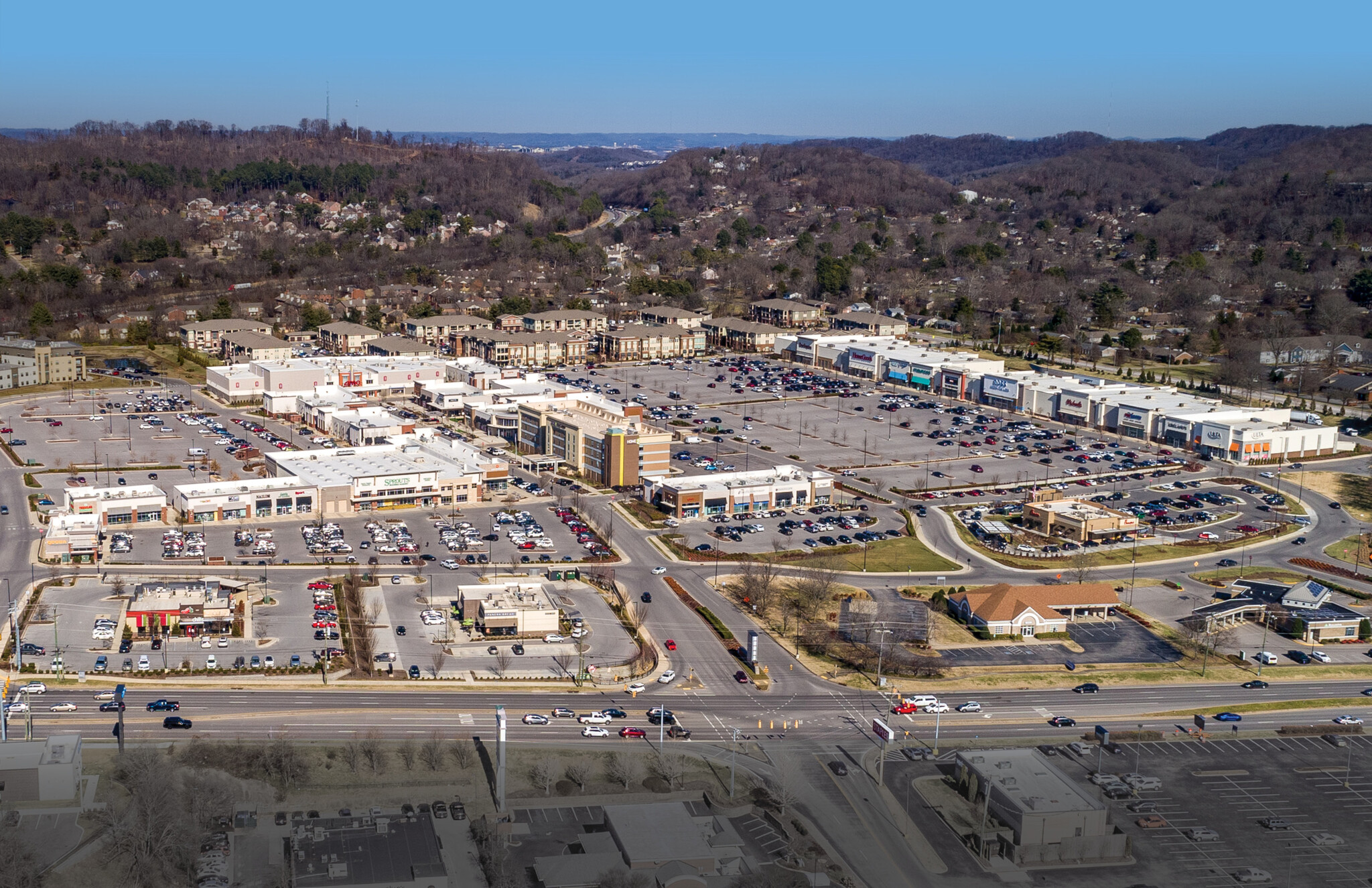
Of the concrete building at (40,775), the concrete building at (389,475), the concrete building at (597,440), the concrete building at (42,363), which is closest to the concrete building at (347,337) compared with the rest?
the concrete building at (42,363)

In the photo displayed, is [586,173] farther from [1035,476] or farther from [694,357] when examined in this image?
[1035,476]

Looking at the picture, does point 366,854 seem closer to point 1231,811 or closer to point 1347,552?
point 1231,811

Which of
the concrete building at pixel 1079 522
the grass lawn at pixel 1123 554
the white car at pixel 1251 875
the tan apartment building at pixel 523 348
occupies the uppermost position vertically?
the tan apartment building at pixel 523 348

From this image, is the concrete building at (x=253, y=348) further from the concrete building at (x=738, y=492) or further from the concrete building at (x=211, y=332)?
the concrete building at (x=738, y=492)

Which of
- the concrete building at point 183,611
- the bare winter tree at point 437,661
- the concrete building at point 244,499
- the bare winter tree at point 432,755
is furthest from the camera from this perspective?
the concrete building at point 244,499

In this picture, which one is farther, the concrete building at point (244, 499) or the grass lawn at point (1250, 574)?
the concrete building at point (244, 499)
